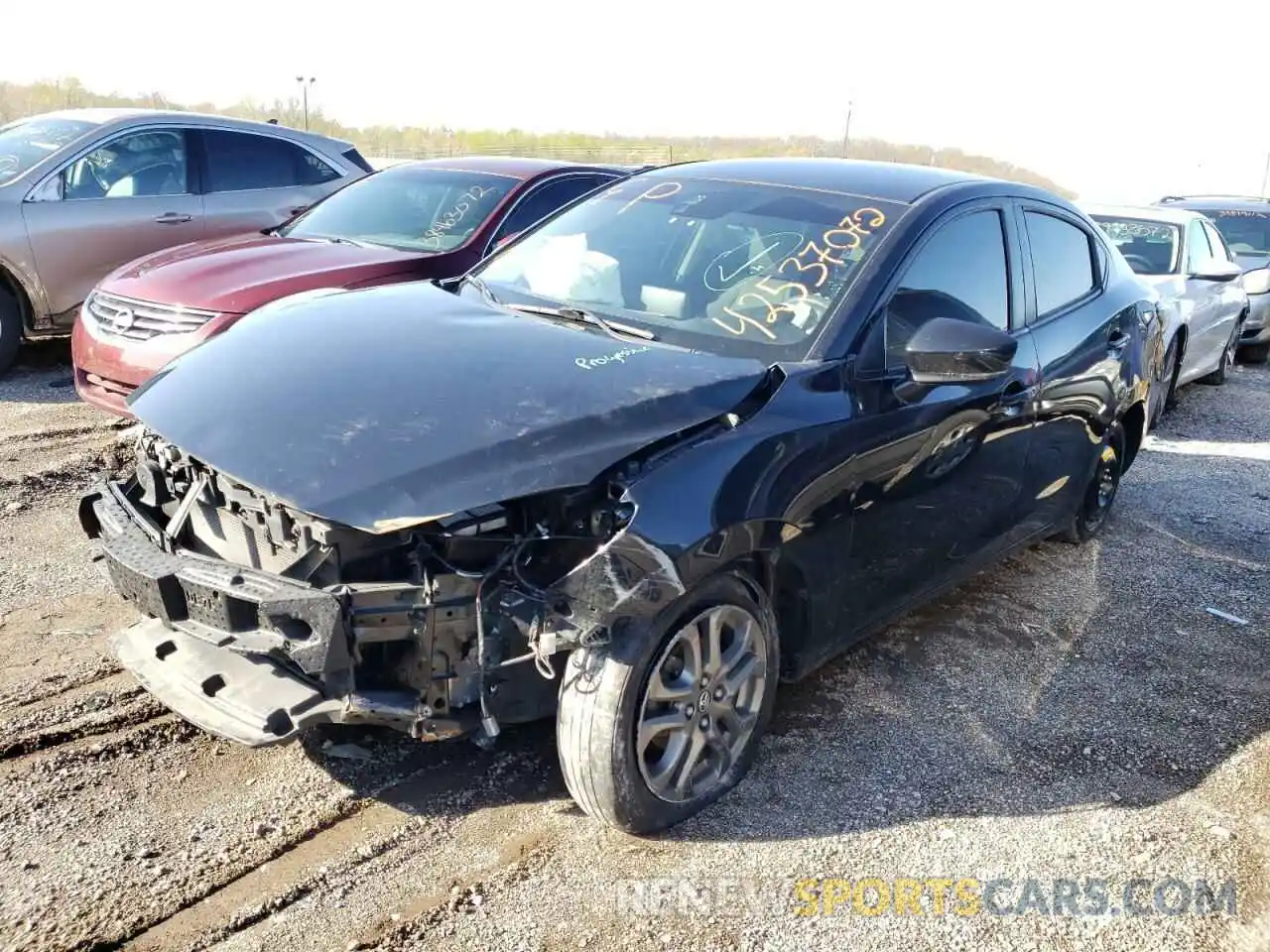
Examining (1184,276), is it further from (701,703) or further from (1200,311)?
(701,703)

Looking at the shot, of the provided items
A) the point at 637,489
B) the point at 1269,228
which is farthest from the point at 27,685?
the point at 1269,228

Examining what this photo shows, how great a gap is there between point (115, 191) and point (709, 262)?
18.8ft

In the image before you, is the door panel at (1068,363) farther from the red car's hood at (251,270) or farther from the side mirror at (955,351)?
the red car's hood at (251,270)

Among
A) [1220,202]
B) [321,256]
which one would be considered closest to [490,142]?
[1220,202]

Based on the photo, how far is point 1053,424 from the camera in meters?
4.33

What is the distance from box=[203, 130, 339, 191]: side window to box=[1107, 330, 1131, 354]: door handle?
6291 mm

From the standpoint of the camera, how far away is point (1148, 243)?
353 inches

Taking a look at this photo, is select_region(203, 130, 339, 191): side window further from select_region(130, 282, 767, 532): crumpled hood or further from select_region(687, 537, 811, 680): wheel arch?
select_region(687, 537, 811, 680): wheel arch

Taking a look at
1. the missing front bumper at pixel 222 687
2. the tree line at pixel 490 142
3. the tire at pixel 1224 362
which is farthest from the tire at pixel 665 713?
the tree line at pixel 490 142

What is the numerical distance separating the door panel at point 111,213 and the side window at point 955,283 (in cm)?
606

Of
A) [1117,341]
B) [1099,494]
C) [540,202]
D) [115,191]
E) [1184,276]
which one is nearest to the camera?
[1117,341]

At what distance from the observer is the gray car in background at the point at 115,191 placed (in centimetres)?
723

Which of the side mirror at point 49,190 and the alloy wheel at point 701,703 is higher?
the side mirror at point 49,190

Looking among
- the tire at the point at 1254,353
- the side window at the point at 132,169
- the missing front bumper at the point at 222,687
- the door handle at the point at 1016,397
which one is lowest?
the tire at the point at 1254,353
